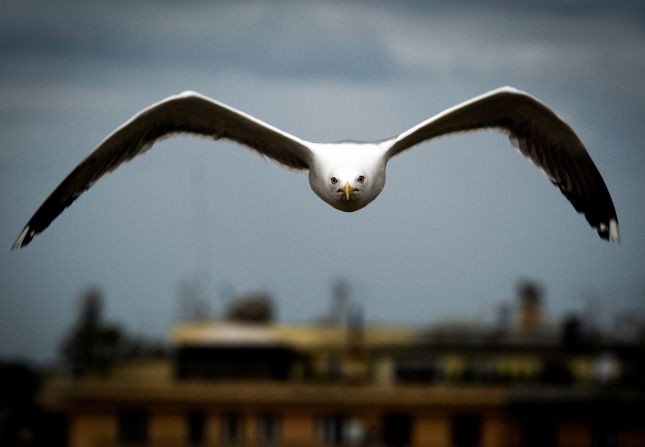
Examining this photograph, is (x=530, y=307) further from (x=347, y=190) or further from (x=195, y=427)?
(x=347, y=190)

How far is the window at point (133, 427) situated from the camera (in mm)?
39719

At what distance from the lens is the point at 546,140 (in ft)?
42.3

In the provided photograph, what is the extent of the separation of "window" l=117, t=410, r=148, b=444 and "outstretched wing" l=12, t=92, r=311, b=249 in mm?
27458

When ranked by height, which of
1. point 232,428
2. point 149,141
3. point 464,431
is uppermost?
point 149,141

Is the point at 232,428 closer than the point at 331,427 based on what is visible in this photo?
No

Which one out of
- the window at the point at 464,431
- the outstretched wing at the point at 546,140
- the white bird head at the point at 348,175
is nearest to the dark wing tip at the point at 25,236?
the white bird head at the point at 348,175

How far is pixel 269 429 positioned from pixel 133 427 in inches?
125

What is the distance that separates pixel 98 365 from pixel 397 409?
1374cm

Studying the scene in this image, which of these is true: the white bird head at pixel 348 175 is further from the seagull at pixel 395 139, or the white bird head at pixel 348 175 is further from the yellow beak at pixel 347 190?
the seagull at pixel 395 139

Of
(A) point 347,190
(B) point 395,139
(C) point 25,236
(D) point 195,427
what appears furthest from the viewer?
(D) point 195,427

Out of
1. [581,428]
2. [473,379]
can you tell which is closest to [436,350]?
[473,379]

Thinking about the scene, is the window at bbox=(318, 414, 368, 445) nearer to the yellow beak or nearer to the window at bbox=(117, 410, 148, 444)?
the window at bbox=(117, 410, 148, 444)

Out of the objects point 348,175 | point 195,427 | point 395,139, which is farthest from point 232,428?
point 348,175

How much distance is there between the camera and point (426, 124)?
11.8 meters
